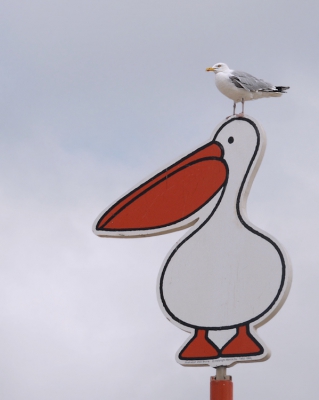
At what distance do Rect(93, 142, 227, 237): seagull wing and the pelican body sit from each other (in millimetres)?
12

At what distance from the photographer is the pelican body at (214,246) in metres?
12.0

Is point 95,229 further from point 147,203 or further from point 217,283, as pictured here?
point 217,283

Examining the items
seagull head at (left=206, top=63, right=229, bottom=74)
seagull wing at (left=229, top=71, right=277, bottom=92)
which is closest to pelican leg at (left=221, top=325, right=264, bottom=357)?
seagull wing at (left=229, top=71, right=277, bottom=92)

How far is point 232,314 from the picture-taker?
1216cm

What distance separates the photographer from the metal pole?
11812mm

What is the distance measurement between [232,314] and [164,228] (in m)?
1.63

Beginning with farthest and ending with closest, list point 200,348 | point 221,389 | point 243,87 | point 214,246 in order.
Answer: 1. point 243,87
2. point 214,246
3. point 200,348
4. point 221,389

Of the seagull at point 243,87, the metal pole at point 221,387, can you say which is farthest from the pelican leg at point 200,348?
the seagull at point 243,87

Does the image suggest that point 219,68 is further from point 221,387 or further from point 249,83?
point 221,387

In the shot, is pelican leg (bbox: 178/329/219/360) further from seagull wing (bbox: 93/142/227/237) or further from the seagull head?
the seagull head

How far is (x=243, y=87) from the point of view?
1360 cm

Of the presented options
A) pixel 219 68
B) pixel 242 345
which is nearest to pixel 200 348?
pixel 242 345

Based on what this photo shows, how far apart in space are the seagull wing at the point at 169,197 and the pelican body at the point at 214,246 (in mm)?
12

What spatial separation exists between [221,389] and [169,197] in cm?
265
